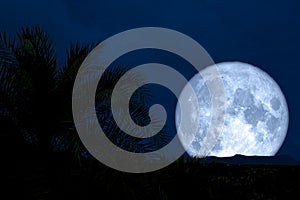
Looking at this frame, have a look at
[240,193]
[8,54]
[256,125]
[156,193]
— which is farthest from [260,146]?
[8,54]

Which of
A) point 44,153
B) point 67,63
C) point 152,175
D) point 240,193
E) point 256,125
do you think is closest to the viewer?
point 152,175

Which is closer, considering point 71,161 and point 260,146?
point 71,161

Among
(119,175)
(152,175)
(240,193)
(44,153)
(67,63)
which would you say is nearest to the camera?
(119,175)

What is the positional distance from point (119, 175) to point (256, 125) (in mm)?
12291

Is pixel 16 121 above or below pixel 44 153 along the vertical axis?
above

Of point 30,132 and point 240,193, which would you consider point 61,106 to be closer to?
point 30,132

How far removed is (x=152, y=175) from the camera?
4.95 meters

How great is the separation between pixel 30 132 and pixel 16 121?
0.26 m

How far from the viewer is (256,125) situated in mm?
15758

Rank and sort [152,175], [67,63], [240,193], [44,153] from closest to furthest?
[152,175] → [44,153] → [67,63] → [240,193]

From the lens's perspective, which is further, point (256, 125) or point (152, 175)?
point (256, 125)

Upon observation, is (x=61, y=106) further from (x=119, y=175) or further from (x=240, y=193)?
(x=240, y=193)

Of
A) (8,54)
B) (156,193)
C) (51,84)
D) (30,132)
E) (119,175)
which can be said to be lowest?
(156,193)

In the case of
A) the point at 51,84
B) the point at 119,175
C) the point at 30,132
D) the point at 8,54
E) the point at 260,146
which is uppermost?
the point at 8,54
